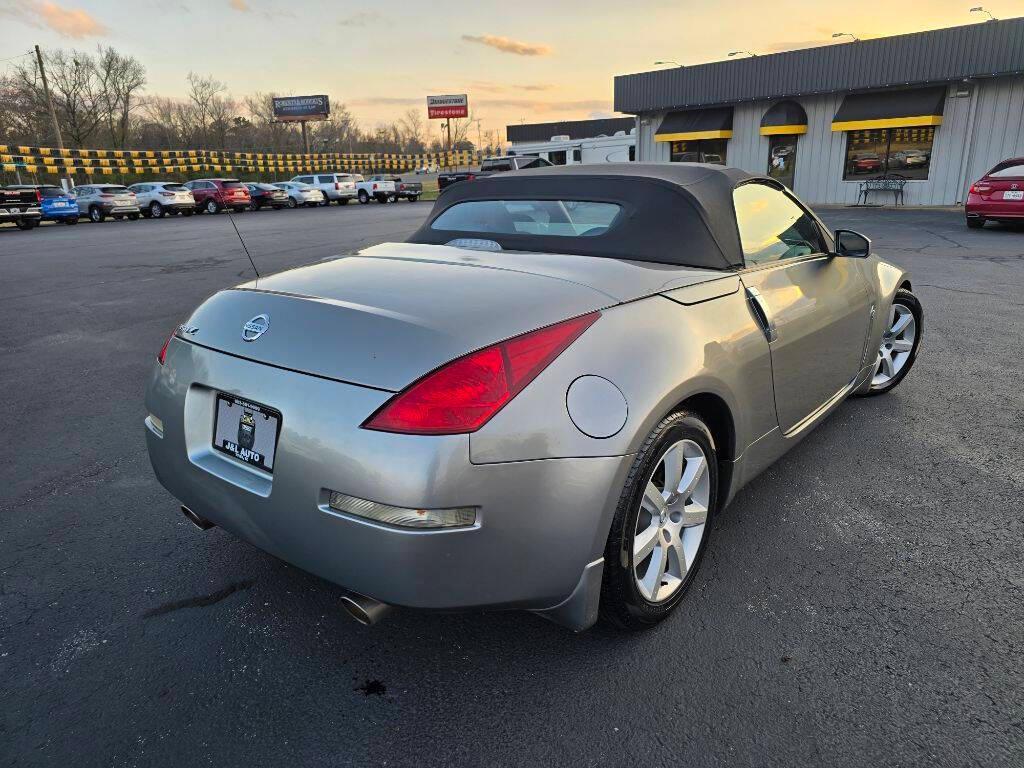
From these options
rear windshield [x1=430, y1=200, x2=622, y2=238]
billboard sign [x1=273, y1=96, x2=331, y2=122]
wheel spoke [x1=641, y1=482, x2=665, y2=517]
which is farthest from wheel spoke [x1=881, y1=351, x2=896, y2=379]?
billboard sign [x1=273, y1=96, x2=331, y2=122]

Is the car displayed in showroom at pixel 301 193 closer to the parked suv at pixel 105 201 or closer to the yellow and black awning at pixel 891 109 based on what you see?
the parked suv at pixel 105 201

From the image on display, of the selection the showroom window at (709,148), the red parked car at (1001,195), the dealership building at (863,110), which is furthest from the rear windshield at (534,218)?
the showroom window at (709,148)

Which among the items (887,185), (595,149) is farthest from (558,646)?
(595,149)

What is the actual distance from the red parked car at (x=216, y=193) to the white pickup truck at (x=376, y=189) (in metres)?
6.95

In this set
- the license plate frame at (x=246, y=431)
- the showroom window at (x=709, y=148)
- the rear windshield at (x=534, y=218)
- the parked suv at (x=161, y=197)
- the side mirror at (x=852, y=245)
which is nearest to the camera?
the license plate frame at (x=246, y=431)

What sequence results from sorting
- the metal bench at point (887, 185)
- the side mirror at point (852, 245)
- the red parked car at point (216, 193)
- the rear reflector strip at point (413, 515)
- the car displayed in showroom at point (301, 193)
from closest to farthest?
the rear reflector strip at point (413, 515), the side mirror at point (852, 245), the metal bench at point (887, 185), the red parked car at point (216, 193), the car displayed in showroom at point (301, 193)

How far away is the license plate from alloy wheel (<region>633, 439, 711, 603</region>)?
1168 mm

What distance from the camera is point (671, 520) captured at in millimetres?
2408

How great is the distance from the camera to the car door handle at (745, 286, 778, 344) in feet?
9.04

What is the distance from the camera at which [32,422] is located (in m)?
4.64

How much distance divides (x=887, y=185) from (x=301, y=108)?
75035 mm

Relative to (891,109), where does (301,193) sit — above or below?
below

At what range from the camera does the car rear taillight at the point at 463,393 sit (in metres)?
1.80

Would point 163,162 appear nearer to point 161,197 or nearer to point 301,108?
point 161,197
